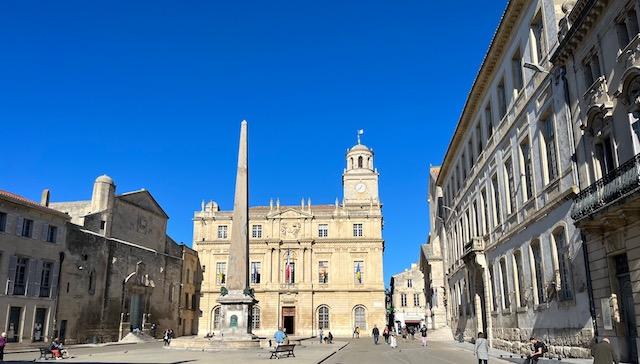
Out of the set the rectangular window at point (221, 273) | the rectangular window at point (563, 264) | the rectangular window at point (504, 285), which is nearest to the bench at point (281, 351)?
the rectangular window at point (504, 285)

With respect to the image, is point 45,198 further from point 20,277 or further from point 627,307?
point 627,307

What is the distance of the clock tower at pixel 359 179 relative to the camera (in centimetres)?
6969

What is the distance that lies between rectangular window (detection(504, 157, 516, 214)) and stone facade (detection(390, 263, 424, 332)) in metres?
60.2

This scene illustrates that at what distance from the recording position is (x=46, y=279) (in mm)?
36094

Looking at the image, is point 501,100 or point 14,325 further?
point 14,325

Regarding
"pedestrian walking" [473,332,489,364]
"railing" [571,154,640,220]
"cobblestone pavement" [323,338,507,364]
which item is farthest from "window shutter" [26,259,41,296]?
"railing" [571,154,640,220]

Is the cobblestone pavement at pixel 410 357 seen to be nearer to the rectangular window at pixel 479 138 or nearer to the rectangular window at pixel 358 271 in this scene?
the rectangular window at pixel 479 138

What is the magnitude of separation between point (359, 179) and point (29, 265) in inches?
1734

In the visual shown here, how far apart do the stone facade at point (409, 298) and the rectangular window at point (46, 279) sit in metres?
55.0

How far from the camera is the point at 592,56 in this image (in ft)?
50.1

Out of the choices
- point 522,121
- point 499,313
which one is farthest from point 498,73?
point 499,313

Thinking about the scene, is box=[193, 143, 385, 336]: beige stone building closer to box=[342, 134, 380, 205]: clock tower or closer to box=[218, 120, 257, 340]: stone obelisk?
box=[342, 134, 380, 205]: clock tower

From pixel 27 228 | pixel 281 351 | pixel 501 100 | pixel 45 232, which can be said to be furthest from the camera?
pixel 45 232

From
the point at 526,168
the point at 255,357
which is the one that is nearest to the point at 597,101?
the point at 526,168
